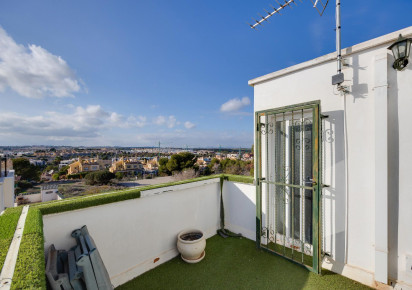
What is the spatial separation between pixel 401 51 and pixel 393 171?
1.32 m

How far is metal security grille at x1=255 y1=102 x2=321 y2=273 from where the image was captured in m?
2.56

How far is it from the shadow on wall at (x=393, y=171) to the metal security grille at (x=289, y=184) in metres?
0.71

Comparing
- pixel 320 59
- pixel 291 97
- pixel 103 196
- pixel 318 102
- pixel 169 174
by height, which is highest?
pixel 320 59

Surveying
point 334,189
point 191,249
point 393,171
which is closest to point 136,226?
point 191,249

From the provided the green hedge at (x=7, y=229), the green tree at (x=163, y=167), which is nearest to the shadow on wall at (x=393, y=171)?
the green hedge at (x=7, y=229)

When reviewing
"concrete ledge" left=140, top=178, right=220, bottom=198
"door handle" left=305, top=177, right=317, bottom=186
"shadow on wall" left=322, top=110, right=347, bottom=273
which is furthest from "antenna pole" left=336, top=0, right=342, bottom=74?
"concrete ledge" left=140, top=178, right=220, bottom=198

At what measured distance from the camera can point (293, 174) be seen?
2.82 meters

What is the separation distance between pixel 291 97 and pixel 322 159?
1078 mm

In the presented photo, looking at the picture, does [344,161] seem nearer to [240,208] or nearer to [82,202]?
[240,208]

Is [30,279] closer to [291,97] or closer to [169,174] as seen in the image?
[291,97]

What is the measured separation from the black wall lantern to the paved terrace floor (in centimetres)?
273

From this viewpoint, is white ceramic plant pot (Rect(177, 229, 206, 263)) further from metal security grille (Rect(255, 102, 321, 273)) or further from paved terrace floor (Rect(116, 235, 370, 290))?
metal security grille (Rect(255, 102, 321, 273))

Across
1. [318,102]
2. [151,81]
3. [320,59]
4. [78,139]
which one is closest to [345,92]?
[318,102]

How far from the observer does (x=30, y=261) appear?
0.95 m
